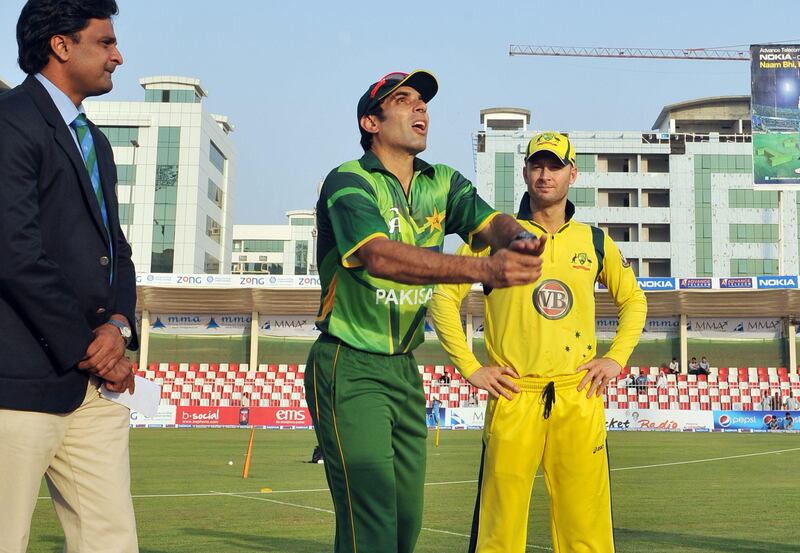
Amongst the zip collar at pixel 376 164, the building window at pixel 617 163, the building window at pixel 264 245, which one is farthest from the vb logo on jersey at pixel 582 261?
the building window at pixel 264 245

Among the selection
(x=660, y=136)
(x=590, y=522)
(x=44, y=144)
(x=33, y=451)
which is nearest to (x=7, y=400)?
(x=33, y=451)

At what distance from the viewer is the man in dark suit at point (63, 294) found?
348cm

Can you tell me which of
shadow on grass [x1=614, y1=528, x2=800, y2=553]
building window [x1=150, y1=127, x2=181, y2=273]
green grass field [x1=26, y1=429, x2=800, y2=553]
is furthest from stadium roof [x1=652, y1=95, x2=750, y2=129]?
shadow on grass [x1=614, y1=528, x2=800, y2=553]

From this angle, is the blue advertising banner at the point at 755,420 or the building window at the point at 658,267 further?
the building window at the point at 658,267

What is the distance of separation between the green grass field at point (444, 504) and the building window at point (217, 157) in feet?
220

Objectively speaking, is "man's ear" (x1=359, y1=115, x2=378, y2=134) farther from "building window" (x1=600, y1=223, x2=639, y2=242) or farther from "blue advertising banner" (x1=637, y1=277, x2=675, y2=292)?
"building window" (x1=600, y1=223, x2=639, y2=242)

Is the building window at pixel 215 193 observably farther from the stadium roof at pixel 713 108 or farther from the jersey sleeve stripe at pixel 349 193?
the jersey sleeve stripe at pixel 349 193

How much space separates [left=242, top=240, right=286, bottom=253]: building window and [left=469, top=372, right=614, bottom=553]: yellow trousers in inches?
5676

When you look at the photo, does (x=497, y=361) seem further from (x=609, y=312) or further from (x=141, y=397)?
(x=609, y=312)

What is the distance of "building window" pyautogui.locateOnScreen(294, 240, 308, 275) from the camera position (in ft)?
471

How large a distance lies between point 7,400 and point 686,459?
1887 centimetres

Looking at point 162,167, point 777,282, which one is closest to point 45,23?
point 777,282

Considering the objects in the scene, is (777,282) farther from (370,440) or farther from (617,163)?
(617,163)

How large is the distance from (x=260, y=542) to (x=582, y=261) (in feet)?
14.4
